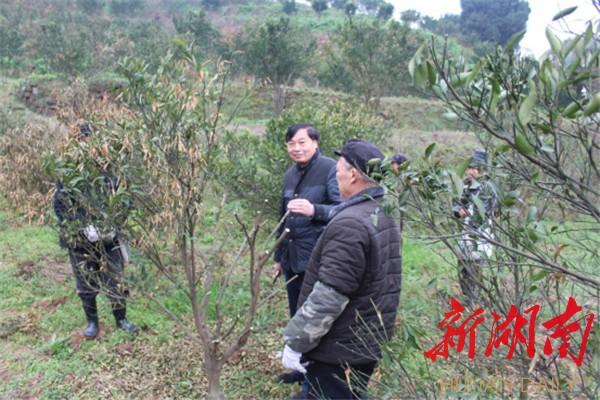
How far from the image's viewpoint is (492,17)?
47.0 m

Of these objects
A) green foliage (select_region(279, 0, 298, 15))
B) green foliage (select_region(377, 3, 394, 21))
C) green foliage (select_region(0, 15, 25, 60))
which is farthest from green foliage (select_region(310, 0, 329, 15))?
green foliage (select_region(0, 15, 25, 60))

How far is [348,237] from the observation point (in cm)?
217

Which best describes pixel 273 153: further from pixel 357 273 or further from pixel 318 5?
pixel 318 5

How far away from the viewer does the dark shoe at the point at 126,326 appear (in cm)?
418

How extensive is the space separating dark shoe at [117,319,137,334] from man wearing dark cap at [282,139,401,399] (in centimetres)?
217

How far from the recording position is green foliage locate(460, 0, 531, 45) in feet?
150

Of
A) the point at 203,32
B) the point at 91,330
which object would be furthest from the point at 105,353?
the point at 203,32

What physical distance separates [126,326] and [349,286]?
2.62 m

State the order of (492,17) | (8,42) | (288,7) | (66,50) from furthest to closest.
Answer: (492,17)
(288,7)
(8,42)
(66,50)

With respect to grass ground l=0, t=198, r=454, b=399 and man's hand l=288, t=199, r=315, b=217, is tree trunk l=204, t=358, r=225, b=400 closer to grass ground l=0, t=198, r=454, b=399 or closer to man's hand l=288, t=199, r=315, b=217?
grass ground l=0, t=198, r=454, b=399

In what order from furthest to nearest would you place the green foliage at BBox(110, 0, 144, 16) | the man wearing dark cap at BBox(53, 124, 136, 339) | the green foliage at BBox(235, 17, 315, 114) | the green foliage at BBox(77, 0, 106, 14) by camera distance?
the green foliage at BBox(110, 0, 144, 16) < the green foliage at BBox(77, 0, 106, 14) < the green foliage at BBox(235, 17, 315, 114) < the man wearing dark cap at BBox(53, 124, 136, 339)

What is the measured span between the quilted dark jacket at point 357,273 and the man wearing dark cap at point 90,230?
120 cm

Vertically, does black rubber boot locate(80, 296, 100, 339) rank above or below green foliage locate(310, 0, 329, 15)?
below

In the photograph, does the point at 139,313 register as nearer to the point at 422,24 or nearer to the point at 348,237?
the point at 348,237
